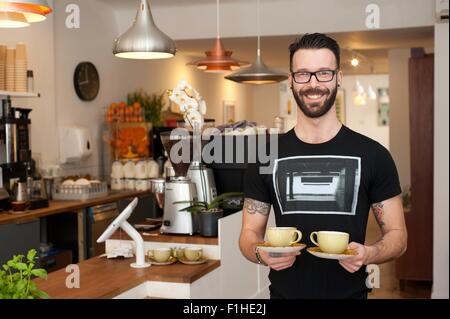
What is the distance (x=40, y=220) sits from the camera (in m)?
5.25

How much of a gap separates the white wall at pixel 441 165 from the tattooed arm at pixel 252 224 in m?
3.80

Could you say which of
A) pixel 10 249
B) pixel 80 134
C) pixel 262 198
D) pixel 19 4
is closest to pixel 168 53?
pixel 19 4

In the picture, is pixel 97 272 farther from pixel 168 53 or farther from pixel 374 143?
pixel 374 143

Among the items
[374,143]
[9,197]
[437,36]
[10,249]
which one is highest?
[437,36]

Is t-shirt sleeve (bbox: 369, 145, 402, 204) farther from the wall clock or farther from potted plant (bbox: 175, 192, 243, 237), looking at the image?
the wall clock

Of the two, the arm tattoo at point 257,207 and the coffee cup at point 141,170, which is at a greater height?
the arm tattoo at point 257,207

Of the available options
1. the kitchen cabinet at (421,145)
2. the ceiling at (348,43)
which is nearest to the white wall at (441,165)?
the kitchen cabinet at (421,145)

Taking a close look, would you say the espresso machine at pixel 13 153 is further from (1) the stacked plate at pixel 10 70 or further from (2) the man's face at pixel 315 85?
(2) the man's face at pixel 315 85

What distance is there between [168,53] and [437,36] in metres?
3.20

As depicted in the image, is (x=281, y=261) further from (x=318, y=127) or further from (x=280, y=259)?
(x=318, y=127)

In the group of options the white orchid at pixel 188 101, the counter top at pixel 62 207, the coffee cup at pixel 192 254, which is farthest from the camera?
the counter top at pixel 62 207

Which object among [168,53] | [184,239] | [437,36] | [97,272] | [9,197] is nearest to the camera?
[97,272]

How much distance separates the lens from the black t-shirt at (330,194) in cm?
210

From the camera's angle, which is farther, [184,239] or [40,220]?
[40,220]
